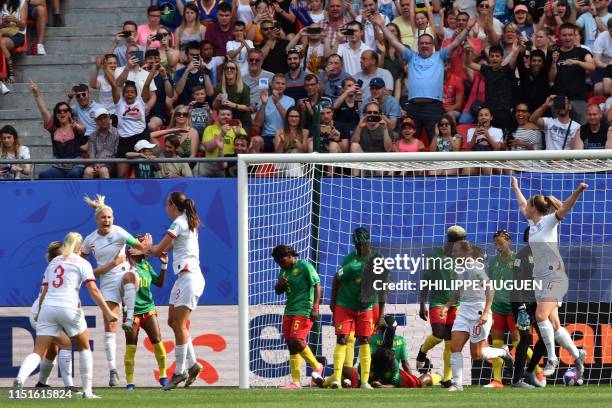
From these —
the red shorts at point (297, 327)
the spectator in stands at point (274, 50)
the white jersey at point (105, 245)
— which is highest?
the spectator in stands at point (274, 50)

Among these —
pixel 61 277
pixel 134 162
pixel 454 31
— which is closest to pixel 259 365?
pixel 134 162

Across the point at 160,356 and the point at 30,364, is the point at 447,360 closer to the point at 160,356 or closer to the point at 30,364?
the point at 160,356

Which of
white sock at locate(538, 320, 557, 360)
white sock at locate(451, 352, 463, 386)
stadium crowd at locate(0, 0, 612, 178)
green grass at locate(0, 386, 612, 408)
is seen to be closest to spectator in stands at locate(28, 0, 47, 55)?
stadium crowd at locate(0, 0, 612, 178)

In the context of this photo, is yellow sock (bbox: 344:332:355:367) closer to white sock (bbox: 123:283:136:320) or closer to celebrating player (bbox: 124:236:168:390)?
celebrating player (bbox: 124:236:168:390)

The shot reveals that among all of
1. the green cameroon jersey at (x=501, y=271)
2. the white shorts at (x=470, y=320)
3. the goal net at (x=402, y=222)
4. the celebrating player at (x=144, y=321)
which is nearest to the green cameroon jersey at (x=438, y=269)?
the white shorts at (x=470, y=320)

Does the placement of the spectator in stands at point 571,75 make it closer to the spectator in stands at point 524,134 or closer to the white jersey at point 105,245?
the spectator in stands at point 524,134

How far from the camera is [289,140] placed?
18.0 meters

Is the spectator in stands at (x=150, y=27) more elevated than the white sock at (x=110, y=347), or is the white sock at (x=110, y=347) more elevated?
the spectator in stands at (x=150, y=27)

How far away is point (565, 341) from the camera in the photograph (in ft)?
49.2

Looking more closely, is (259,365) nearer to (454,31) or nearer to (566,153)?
(566,153)

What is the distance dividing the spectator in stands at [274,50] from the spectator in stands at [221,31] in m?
0.61

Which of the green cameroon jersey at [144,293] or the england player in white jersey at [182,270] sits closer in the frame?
the england player in white jersey at [182,270]

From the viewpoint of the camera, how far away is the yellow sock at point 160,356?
53.0 feet

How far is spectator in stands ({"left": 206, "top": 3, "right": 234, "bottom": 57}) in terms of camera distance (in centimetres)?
2044
